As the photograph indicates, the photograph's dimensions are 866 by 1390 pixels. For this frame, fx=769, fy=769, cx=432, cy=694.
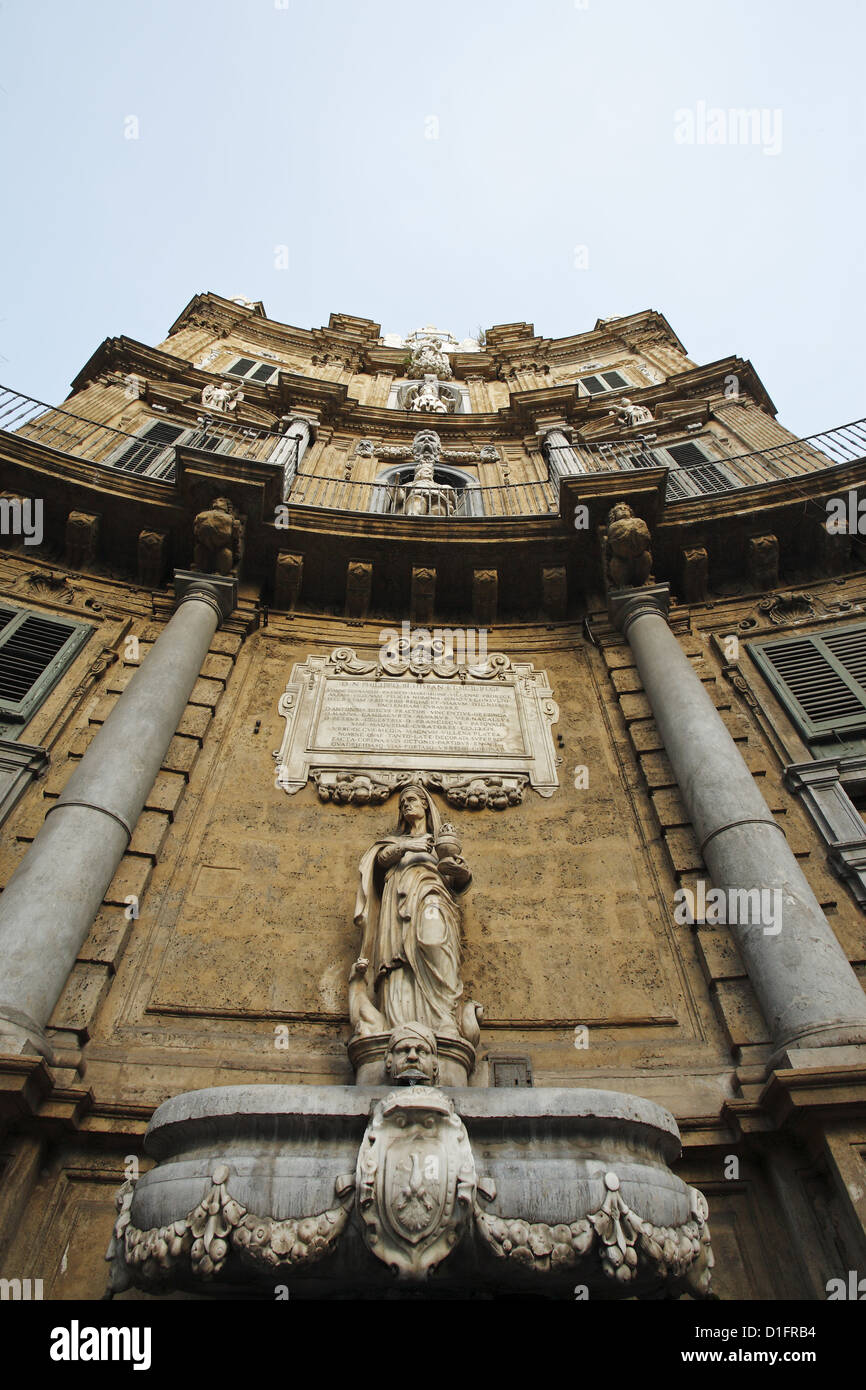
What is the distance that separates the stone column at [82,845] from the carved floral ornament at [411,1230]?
6.09 feet

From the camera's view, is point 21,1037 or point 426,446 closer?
point 21,1037

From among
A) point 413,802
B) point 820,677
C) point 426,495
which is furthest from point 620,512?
point 413,802

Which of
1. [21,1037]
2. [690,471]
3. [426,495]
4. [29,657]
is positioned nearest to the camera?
[21,1037]

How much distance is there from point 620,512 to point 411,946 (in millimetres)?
5923

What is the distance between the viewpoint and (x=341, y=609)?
33.0ft

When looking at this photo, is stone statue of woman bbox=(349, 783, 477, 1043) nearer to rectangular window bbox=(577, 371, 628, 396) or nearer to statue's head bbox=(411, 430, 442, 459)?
statue's head bbox=(411, 430, 442, 459)

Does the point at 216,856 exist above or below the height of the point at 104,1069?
above

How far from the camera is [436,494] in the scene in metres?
12.1

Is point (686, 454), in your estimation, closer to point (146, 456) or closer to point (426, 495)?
point (426, 495)

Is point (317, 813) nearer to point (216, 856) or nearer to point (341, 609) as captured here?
point (216, 856)

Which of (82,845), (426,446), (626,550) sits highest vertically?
(426,446)
